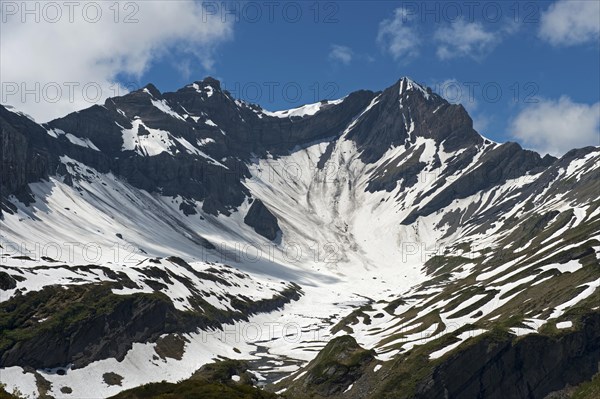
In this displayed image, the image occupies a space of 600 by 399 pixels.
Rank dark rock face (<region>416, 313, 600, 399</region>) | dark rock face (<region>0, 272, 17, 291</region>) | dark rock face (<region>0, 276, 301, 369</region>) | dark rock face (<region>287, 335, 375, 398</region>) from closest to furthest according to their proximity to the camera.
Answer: dark rock face (<region>416, 313, 600, 399</region>) → dark rock face (<region>287, 335, 375, 398</region>) → dark rock face (<region>0, 276, 301, 369</region>) → dark rock face (<region>0, 272, 17, 291</region>)

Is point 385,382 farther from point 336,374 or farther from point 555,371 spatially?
point 555,371

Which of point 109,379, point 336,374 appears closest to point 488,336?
point 336,374

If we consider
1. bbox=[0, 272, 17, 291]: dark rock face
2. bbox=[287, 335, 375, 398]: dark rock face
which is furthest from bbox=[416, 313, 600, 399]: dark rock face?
bbox=[0, 272, 17, 291]: dark rock face

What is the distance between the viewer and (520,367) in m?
114

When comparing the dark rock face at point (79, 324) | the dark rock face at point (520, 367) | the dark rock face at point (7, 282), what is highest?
the dark rock face at point (7, 282)

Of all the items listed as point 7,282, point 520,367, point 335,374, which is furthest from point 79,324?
point 520,367

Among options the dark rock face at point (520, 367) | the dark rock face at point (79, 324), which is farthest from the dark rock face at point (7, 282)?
the dark rock face at point (520, 367)

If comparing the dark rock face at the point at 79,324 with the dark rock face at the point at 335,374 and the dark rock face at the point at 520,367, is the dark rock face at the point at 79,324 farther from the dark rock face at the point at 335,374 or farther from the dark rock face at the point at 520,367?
the dark rock face at the point at 520,367

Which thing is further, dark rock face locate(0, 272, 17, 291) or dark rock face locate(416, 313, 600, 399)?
dark rock face locate(0, 272, 17, 291)

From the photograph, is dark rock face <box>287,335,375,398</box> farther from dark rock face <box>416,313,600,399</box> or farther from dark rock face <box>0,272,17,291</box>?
dark rock face <box>0,272,17,291</box>

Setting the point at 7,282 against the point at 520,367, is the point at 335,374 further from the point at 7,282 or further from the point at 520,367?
the point at 7,282

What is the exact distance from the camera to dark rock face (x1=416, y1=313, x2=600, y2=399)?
11162cm

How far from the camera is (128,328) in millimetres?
158875

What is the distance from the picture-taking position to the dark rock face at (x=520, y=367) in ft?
366
